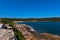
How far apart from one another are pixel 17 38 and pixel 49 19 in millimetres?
Result: 192402

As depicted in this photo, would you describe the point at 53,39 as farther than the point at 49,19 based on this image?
No

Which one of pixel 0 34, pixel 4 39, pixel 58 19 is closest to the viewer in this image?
pixel 4 39

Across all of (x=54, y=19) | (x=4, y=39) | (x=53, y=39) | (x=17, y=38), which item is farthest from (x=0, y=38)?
(x=54, y=19)

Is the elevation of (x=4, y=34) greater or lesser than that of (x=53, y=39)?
greater

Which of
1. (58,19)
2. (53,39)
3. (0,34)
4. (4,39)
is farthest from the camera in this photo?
(58,19)

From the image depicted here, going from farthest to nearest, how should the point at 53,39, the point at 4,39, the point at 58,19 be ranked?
the point at 58,19 < the point at 53,39 < the point at 4,39

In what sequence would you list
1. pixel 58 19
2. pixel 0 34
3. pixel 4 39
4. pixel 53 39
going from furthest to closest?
1. pixel 58 19
2. pixel 53 39
3. pixel 0 34
4. pixel 4 39

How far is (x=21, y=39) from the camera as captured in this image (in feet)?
28.5

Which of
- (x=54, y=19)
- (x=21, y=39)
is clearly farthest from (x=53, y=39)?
(x=54, y=19)

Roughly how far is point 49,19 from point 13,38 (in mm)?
192809

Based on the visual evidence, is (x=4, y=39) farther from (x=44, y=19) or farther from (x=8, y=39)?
(x=44, y=19)

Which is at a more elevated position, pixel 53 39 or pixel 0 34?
pixel 0 34

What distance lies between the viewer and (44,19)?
198 metres

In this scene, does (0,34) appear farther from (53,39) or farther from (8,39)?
(53,39)
